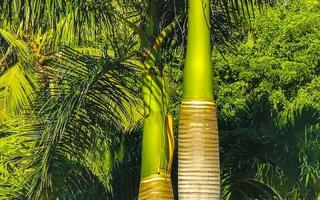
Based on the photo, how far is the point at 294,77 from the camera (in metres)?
23.0

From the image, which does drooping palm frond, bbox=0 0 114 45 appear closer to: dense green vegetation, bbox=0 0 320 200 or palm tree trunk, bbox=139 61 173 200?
dense green vegetation, bbox=0 0 320 200

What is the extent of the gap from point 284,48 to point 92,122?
17.7m

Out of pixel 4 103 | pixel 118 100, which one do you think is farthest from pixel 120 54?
pixel 4 103

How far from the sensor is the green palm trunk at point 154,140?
237 inches

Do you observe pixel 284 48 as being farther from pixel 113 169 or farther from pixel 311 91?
pixel 113 169

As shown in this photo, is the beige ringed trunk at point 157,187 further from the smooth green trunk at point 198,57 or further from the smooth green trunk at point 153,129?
the smooth green trunk at point 198,57

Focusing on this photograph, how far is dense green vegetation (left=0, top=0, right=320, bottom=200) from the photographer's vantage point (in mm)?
6461

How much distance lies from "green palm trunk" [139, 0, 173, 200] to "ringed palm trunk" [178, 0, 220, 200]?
15.1 inches

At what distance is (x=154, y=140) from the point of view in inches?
239

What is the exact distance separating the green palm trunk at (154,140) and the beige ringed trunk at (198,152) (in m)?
0.39

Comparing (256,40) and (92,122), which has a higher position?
(256,40)

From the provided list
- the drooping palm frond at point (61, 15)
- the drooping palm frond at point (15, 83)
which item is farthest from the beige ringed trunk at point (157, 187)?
the drooping palm frond at point (15, 83)

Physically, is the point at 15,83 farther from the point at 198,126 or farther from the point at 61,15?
the point at 198,126

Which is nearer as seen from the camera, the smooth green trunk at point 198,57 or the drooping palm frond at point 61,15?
the smooth green trunk at point 198,57
